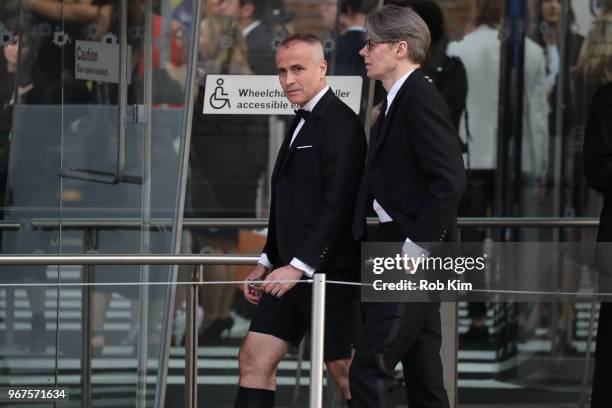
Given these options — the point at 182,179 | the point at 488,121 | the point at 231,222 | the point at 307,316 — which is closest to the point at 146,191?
the point at 182,179

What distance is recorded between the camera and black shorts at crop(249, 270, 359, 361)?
522 centimetres

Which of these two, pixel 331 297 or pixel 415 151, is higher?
pixel 415 151

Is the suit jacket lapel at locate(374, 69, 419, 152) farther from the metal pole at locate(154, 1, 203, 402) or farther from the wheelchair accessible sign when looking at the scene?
the wheelchair accessible sign

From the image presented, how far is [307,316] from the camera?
525cm

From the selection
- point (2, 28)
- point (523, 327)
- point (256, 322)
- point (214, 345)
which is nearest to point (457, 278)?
point (256, 322)

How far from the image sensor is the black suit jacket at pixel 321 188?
5.16 meters

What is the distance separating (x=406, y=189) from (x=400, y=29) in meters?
0.52

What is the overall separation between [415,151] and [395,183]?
127 mm

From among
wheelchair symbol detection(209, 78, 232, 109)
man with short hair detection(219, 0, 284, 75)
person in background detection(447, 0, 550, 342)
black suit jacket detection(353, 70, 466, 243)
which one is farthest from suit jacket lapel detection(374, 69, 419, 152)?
person in background detection(447, 0, 550, 342)

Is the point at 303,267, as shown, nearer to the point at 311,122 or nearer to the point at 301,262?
the point at 301,262

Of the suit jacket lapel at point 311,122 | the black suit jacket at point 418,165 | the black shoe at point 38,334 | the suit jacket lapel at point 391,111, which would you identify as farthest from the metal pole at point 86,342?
the suit jacket lapel at point 391,111

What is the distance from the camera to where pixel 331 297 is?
17.1ft

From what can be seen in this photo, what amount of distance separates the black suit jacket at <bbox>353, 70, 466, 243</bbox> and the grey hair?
0.09m

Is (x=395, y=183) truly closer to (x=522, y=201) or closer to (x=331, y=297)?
(x=331, y=297)
